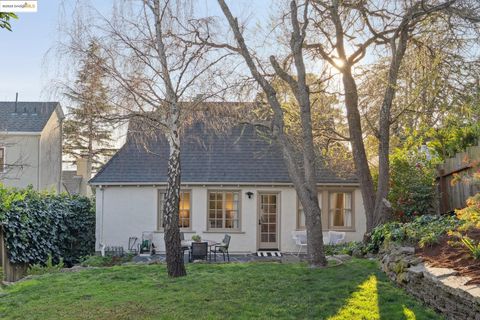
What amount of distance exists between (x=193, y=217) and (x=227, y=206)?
1.25 metres

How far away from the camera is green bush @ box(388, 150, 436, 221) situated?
13.6 metres

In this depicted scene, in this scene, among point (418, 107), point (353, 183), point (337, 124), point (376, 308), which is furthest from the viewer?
point (353, 183)

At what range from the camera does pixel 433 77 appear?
39.5 ft

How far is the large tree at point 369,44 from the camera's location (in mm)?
11734

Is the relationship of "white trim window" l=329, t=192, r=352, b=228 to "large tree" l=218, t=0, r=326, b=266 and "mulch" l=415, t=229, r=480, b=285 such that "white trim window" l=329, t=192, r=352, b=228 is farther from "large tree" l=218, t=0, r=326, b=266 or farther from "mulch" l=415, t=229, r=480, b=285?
"mulch" l=415, t=229, r=480, b=285

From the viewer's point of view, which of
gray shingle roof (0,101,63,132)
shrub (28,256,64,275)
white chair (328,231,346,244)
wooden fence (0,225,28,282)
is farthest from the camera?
gray shingle roof (0,101,63,132)

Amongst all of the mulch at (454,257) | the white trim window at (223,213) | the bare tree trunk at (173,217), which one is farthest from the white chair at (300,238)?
the mulch at (454,257)

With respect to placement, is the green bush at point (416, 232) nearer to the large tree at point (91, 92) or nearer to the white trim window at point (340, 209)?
the large tree at point (91, 92)

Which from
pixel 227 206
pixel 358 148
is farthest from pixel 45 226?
pixel 358 148

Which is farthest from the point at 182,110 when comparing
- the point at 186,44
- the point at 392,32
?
the point at 392,32

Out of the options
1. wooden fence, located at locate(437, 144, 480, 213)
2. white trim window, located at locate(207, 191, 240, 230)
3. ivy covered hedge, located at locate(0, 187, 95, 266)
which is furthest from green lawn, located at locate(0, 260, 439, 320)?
white trim window, located at locate(207, 191, 240, 230)

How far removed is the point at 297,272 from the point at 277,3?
266 inches

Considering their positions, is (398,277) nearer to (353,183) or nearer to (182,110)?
(182,110)

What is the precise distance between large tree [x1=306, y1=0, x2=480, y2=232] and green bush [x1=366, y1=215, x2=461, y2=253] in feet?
5.30
